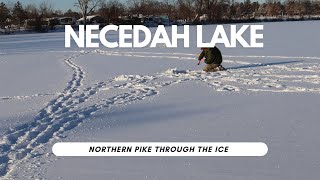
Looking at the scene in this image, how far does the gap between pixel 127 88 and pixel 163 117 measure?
9.71 ft

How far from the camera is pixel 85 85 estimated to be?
32.4ft

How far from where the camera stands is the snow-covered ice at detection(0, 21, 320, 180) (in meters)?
4.30

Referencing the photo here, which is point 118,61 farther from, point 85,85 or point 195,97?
point 195,97

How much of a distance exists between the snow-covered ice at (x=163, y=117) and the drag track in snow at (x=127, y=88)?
0.02 metres

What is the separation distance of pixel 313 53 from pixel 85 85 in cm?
871

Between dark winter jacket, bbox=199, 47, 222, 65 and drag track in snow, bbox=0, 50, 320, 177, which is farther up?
dark winter jacket, bbox=199, 47, 222, 65

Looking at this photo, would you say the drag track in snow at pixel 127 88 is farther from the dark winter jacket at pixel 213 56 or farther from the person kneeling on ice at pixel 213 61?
the dark winter jacket at pixel 213 56

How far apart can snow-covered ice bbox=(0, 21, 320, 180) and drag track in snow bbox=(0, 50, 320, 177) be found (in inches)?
0.7

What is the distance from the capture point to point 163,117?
649 cm

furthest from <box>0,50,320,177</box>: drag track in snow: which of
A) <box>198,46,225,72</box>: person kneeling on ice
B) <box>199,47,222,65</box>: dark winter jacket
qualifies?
<box>199,47,222,65</box>: dark winter jacket

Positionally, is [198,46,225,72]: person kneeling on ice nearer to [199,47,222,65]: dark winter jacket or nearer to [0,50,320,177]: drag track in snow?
[199,47,222,65]: dark winter jacket

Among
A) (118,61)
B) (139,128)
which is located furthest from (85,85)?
(118,61)

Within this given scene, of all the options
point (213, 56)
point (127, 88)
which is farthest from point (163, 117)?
point (213, 56)

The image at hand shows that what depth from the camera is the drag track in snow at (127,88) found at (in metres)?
5.32
